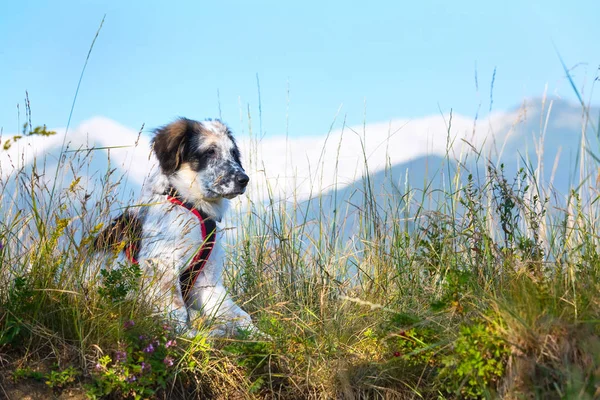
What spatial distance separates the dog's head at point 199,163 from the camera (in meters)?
4.68

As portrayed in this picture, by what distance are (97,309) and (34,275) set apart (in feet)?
1.28

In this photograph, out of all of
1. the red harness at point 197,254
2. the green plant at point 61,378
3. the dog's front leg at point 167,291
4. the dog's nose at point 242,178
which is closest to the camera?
the green plant at point 61,378

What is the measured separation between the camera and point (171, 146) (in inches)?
187

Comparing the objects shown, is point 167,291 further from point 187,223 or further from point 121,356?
point 121,356

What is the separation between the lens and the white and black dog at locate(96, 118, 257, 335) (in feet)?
14.1

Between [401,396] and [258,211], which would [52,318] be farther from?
[258,211]

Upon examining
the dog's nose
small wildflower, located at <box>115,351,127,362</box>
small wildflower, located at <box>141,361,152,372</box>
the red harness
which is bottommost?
small wildflower, located at <box>141,361,152,372</box>

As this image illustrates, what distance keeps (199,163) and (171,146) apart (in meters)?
0.22

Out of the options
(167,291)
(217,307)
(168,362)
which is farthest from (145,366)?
(217,307)

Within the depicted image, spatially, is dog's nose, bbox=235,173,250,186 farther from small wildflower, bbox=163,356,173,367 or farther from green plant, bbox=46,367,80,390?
green plant, bbox=46,367,80,390

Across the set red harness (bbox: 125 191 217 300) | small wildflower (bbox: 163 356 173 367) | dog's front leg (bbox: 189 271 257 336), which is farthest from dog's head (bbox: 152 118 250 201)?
small wildflower (bbox: 163 356 173 367)

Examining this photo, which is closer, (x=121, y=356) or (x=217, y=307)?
(x=121, y=356)

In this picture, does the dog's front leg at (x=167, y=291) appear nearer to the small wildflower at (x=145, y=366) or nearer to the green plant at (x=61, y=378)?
the small wildflower at (x=145, y=366)

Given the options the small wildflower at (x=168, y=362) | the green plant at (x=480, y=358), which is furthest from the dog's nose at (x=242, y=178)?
the green plant at (x=480, y=358)
